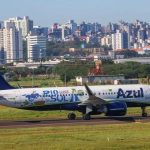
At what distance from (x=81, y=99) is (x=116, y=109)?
3.76 meters

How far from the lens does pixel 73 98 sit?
212ft

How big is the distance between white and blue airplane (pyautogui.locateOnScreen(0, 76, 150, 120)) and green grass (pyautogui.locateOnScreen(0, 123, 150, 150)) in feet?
30.8

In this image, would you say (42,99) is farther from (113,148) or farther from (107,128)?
(113,148)

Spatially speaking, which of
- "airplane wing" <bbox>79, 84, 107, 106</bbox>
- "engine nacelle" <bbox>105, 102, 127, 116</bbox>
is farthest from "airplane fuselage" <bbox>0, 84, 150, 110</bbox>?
"engine nacelle" <bbox>105, 102, 127, 116</bbox>

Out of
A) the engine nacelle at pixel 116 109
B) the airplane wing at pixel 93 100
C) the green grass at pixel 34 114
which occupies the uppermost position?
the airplane wing at pixel 93 100

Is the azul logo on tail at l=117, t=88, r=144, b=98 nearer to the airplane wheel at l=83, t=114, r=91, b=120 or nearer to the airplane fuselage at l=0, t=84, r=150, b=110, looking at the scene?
the airplane fuselage at l=0, t=84, r=150, b=110

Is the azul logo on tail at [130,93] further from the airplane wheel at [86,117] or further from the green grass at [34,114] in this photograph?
the airplane wheel at [86,117]

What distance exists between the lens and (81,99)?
213ft

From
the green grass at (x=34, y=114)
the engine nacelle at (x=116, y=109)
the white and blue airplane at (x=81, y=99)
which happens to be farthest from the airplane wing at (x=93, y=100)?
the green grass at (x=34, y=114)

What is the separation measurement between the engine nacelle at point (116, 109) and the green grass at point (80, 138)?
27.5 ft

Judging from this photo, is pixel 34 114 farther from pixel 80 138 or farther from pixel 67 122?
pixel 80 138

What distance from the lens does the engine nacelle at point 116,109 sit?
207ft

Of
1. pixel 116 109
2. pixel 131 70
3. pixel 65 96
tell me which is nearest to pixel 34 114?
pixel 65 96

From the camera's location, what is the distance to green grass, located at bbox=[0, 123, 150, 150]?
39.1m
